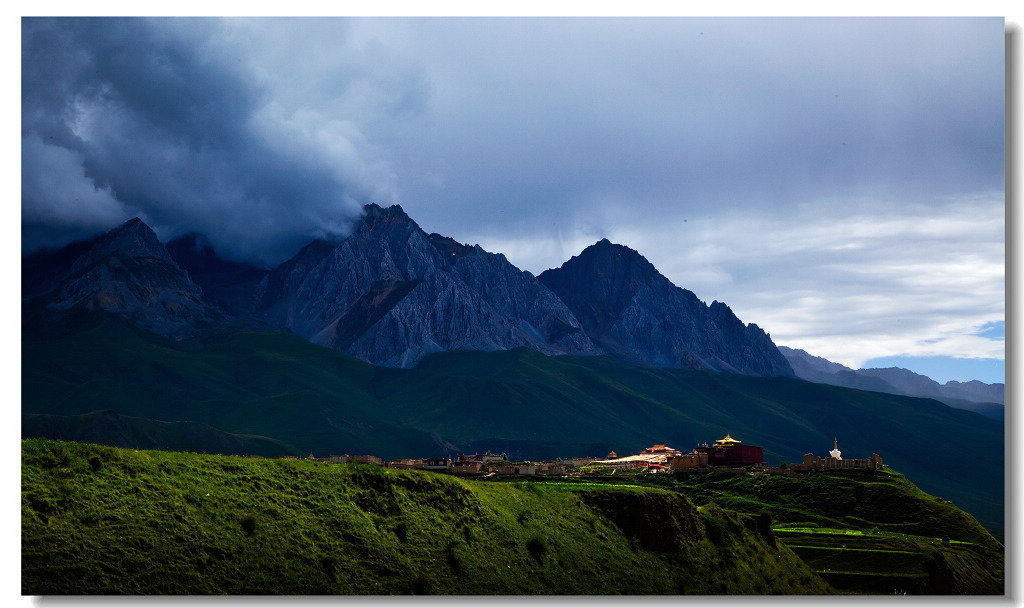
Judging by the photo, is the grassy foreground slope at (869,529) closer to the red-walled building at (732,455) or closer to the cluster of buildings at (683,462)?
the cluster of buildings at (683,462)

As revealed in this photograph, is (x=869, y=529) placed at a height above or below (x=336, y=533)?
below

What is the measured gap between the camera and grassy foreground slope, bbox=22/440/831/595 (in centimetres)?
3625

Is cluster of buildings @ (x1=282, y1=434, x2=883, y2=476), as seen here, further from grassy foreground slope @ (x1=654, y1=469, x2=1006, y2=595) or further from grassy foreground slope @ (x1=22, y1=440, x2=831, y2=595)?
grassy foreground slope @ (x1=22, y1=440, x2=831, y2=595)

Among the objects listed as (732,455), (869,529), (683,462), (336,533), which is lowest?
(869,529)

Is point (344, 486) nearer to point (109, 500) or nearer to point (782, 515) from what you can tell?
point (109, 500)

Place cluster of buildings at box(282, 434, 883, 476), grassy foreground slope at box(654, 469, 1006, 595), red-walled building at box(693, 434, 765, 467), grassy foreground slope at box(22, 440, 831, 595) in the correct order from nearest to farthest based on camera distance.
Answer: grassy foreground slope at box(22, 440, 831, 595) < grassy foreground slope at box(654, 469, 1006, 595) < cluster of buildings at box(282, 434, 883, 476) < red-walled building at box(693, 434, 765, 467)

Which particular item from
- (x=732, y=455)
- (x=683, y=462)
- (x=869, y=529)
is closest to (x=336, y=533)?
(x=869, y=529)

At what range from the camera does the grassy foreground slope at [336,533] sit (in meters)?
36.2

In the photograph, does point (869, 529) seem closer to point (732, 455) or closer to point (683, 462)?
point (683, 462)

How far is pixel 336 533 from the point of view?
136ft

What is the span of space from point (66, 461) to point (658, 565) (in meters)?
28.6

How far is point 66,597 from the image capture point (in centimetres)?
3522

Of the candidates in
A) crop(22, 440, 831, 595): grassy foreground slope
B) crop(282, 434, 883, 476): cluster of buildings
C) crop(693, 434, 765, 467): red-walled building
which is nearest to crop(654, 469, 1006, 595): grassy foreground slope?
crop(282, 434, 883, 476): cluster of buildings
